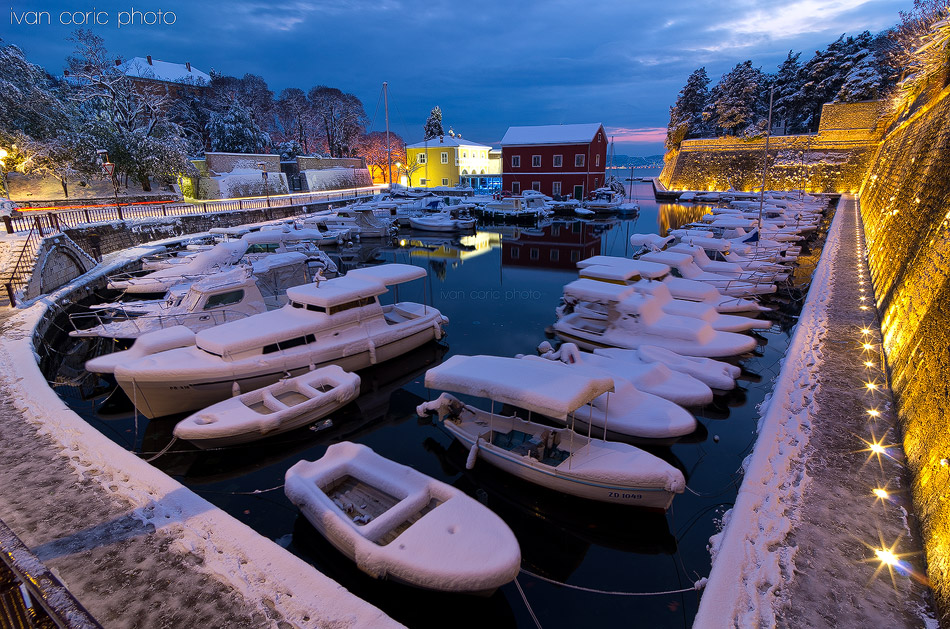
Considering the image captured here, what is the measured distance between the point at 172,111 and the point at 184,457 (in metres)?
61.4

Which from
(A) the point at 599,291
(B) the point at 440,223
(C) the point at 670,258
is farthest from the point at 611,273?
(B) the point at 440,223

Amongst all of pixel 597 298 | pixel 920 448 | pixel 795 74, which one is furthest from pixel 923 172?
pixel 795 74

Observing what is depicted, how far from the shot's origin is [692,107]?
6788cm

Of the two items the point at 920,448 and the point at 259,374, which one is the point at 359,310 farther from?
the point at 920,448

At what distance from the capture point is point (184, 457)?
989cm

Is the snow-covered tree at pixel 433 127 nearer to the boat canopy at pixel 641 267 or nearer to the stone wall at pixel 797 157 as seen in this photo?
the stone wall at pixel 797 157

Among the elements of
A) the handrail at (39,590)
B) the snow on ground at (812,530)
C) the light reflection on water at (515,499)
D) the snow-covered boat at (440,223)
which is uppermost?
the handrail at (39,590)

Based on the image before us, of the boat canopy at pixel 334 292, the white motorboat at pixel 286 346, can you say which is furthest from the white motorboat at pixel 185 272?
the boat canopy at pixel 334 292

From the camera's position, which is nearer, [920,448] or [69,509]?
[69,509]

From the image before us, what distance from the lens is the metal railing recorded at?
71.7 feet

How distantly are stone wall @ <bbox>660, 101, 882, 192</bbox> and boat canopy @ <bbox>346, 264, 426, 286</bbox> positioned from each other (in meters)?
57.5

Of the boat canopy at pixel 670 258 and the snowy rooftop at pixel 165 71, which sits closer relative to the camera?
the boat canopy at pixel 670 258

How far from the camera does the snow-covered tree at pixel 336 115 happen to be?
234ft

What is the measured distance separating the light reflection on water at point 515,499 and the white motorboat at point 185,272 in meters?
8.26
